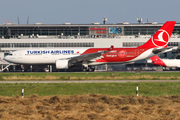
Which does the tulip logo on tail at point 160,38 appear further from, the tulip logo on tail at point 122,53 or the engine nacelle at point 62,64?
the engine nacelle at point 62,64

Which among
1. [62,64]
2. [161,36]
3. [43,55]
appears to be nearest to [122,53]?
[161,36]

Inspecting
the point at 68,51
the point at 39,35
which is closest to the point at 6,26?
the point at 39,35

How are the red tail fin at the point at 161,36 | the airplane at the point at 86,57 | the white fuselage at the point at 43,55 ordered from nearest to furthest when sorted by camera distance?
1. the airplane at the point at 86,57
2. the white fuselage at the point at 43,55
3. the red tail fin at the point at 161,36

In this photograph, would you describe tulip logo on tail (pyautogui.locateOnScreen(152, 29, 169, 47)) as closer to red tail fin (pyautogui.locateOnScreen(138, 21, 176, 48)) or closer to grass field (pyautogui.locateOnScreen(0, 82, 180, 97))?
red tail fin (pyautogui.locateOnScreen(138, 21, 176, 48))

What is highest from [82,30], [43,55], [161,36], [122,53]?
[82,30]

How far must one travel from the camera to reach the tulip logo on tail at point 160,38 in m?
61.7

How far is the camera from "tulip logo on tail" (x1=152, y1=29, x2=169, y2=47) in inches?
2429

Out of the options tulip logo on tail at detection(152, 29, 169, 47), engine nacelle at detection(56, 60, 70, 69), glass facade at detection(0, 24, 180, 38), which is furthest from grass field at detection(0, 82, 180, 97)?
glass facade at detection(0, 24, 180, 38)

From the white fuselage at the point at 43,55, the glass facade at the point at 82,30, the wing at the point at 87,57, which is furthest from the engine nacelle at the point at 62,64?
the glass facade at the point at 82,30

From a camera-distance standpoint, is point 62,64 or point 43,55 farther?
point 43,55

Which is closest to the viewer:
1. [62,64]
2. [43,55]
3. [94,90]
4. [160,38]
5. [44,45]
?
[94,90]

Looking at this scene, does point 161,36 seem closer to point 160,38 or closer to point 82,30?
point 160,38

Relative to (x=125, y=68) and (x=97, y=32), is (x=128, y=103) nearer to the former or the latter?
(x=125, y=68)

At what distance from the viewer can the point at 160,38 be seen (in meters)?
62.2
